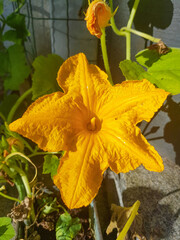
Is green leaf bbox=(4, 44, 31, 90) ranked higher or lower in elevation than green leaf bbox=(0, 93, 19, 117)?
higher

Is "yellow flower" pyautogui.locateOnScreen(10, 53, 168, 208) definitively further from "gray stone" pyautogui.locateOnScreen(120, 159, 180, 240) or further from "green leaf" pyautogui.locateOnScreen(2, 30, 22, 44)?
"green leaf" pyautogui.locateOnScreen(2, 30, 22, 44)

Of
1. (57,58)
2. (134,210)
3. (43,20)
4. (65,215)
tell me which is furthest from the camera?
(43,20)

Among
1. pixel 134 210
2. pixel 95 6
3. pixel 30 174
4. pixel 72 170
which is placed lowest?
pixel 30 174

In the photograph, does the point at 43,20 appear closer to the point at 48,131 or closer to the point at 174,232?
the point at 48,131

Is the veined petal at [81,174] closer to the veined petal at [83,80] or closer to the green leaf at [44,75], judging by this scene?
the veined petal at [83,80]

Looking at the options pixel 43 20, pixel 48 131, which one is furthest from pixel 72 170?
pixel 43 20

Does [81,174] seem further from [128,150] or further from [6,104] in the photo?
[6,104]

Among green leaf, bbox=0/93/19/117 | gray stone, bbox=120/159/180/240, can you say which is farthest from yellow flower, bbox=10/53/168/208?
green leaf, bbox=0/93/19/117
